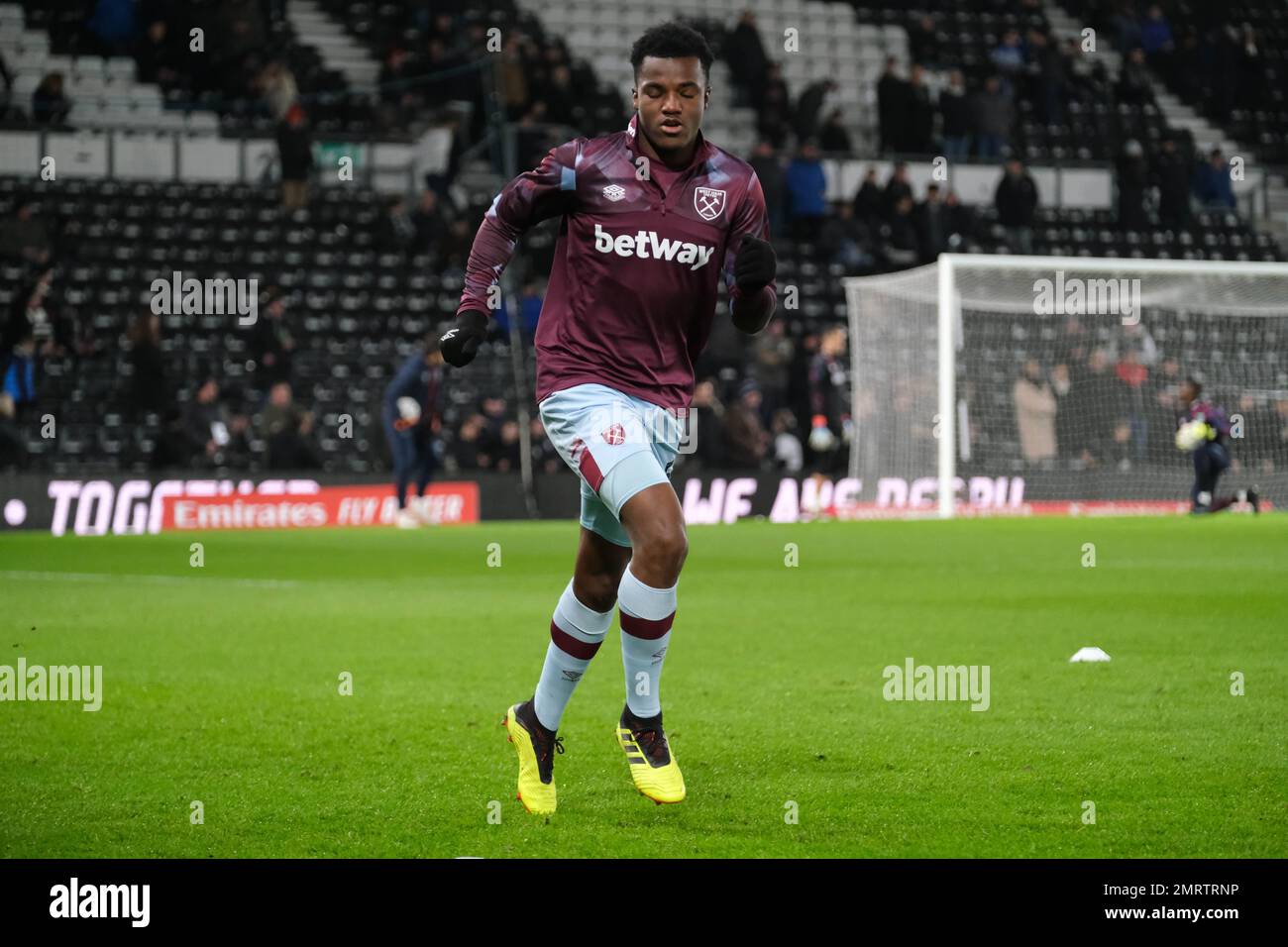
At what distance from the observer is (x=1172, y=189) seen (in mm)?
31250

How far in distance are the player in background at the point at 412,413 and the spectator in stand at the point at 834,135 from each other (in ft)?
36.2

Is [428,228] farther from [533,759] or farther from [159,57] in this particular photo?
[533,759]

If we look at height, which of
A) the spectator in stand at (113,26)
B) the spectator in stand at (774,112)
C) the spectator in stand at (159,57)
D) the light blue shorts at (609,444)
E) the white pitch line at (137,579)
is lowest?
the white pitch line at (137,579)

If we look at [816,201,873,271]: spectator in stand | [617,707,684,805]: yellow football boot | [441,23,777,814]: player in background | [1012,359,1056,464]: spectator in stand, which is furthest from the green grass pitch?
[816,201,873,271]: spectator in stand

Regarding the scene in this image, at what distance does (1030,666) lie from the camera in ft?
29.1

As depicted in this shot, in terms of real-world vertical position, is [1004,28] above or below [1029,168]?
above

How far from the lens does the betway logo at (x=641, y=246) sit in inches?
230

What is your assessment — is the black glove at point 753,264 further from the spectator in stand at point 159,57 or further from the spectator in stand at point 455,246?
the spectator in stand at point 159,57

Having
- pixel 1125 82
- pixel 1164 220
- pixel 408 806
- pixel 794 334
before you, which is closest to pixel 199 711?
pixel 408 806

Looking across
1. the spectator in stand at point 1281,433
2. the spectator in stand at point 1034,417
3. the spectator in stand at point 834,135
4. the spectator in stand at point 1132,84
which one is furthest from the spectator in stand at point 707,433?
the spectator in stand at point 1132,84

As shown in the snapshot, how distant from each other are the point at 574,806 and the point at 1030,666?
154 inches

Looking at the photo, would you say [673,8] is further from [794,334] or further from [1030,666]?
[1030,666]

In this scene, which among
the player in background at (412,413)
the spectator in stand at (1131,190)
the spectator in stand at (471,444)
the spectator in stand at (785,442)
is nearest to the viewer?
the player in background at (412,413)

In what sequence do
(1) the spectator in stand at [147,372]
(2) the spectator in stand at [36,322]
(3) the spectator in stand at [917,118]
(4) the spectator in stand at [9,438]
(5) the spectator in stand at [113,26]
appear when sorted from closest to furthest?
(4) the spectator in stand at [9,438] → (2) the spectator in stand at [36,322] → (1) the spectator in stand at [147,372] → (5) the spectator in stand at [113,26] → (3) the spectator in stand at [917,118]
